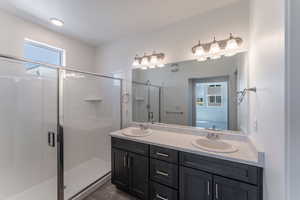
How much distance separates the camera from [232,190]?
1.23 meters

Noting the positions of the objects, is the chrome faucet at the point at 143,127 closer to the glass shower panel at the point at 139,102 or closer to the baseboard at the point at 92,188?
the glass shower panel at the point at 139,102

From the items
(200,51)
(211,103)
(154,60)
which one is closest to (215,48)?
(200,51)

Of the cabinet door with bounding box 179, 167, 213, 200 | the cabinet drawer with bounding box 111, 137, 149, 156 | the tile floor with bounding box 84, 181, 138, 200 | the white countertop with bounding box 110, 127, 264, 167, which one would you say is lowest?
the tile floor with bounding box 84, 181, 138, 200

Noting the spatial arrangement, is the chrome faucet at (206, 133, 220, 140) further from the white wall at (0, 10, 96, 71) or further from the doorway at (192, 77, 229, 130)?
the white wall at (0, 10, 96, 71)

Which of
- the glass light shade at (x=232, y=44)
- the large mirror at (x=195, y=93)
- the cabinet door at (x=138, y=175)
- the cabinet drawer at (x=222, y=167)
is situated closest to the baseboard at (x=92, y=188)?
the cabinet door at (x=138, y=175)

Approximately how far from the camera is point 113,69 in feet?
9.90

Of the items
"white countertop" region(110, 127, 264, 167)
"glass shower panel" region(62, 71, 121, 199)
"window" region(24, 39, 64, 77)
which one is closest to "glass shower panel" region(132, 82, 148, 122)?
"glass shower panel" region(62, 71, 121, 199)

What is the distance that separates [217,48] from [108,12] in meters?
1.62

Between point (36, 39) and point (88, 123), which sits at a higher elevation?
point (36, 39)

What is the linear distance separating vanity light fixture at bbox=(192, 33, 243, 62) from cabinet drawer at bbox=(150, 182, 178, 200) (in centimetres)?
178

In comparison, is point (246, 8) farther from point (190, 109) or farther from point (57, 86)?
point (57, 86)

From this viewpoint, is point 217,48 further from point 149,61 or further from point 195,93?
point 149,61

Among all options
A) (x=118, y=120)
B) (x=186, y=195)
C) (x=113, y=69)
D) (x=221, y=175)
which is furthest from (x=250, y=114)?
(x=113, y=69)

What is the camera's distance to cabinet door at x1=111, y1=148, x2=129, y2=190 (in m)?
1.94
